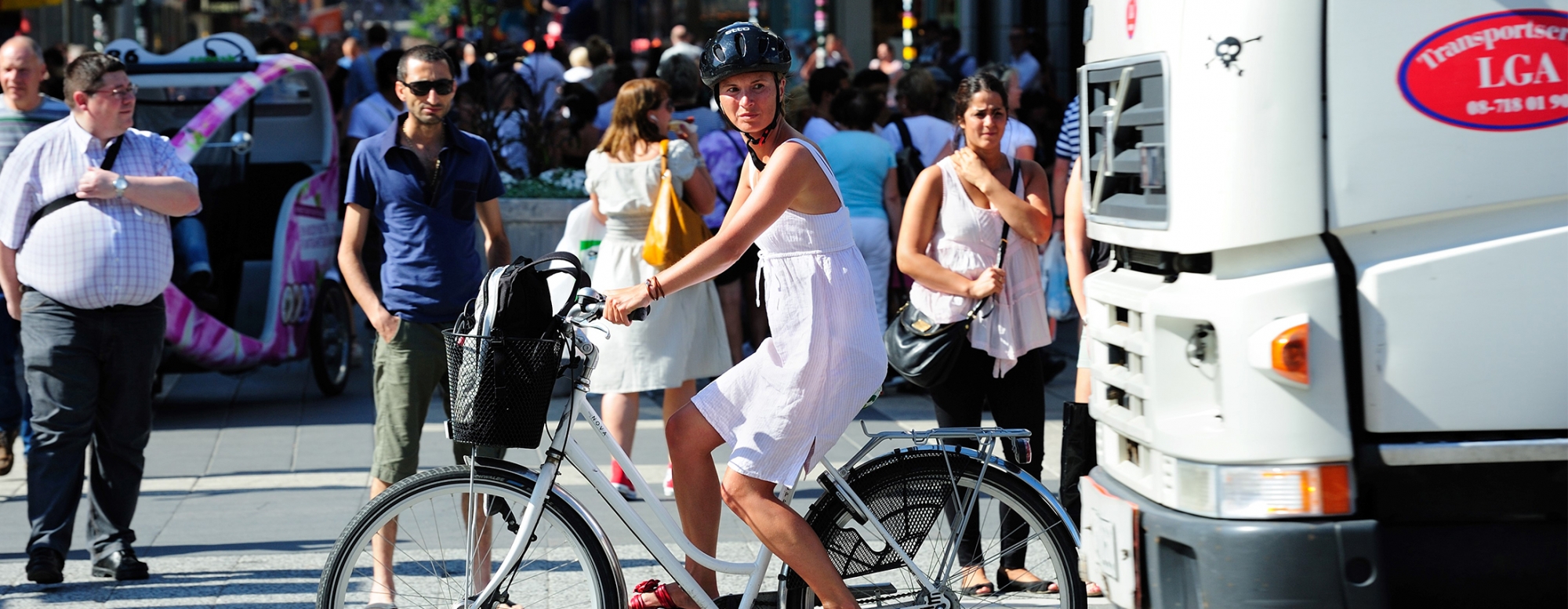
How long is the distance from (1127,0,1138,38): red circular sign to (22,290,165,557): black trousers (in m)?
3.52

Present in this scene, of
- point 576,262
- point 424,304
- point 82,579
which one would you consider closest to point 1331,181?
point 576,262

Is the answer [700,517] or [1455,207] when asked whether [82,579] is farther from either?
[1455,207]

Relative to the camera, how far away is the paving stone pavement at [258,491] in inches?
219

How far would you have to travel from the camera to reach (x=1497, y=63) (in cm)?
335

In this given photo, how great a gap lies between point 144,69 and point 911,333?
19.7ft

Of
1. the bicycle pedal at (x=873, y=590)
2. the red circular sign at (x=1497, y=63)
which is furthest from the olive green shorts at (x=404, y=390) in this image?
the red circular sign at (x=1497, y=63)

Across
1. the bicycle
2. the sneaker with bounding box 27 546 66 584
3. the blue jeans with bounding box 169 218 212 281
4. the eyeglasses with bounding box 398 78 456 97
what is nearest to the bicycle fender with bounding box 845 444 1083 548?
the bicycle

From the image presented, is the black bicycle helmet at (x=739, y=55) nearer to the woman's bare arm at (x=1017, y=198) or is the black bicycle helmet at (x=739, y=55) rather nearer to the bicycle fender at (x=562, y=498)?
the bicycle fender at (x=562, y=498)

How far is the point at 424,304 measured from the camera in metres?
5.15

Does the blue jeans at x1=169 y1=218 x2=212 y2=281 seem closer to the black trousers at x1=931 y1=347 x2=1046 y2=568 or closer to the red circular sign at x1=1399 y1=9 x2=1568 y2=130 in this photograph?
the black trousers at x1=931 y1=347 x2=1046 y2=568

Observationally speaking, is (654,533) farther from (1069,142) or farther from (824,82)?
(824,82)

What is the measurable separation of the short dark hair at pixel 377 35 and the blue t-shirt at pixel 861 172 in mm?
10491

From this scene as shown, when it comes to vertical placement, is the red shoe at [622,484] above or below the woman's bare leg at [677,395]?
below

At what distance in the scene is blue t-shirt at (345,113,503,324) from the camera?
16.9 ft
